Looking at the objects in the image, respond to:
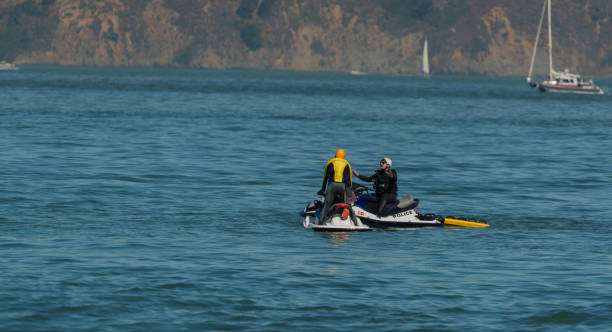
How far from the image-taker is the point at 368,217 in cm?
2564

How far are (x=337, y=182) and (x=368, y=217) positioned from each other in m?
1.40

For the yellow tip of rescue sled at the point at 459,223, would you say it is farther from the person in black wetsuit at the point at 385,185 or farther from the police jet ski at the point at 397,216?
the person in black wetsuit at the point at 385,185

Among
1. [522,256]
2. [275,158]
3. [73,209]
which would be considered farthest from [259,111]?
[522,256]

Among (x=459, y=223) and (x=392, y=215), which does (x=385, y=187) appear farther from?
(x=459, y=223)

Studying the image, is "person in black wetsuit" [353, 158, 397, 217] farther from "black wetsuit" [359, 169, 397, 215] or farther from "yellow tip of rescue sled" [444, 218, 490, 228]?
"yellow tip of rescue sled" [444, 218, 490, 228]

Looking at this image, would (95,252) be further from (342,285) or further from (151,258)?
(342,285)

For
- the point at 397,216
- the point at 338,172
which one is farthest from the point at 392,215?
the point at 338,172

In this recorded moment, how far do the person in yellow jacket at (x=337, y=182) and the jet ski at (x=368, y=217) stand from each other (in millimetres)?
191

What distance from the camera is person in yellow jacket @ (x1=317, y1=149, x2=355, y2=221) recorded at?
25.0 meters

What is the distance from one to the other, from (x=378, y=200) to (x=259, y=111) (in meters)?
68.4

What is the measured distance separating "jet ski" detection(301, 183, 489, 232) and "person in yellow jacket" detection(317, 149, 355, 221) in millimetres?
191

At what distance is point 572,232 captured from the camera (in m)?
26.2

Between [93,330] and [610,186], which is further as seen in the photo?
[610,186]

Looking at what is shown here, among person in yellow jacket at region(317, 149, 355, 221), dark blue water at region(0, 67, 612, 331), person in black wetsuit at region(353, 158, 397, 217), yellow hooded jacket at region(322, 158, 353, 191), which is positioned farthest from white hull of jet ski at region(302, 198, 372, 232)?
person in black wetsuit at region(353, 158, 397, 217)
